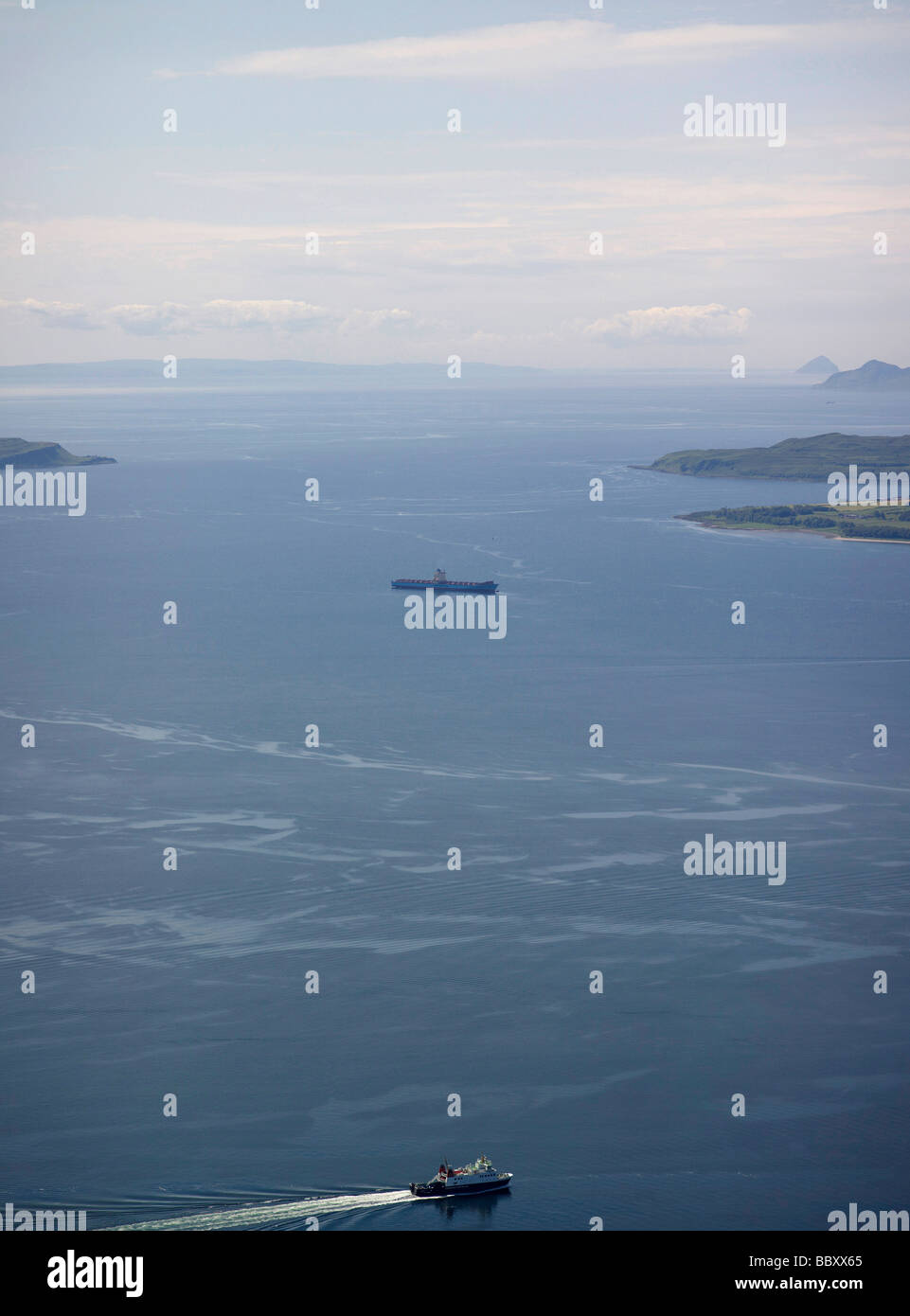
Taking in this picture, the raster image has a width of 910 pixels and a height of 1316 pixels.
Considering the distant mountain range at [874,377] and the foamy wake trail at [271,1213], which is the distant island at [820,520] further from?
the distant mountain range at [874,377]

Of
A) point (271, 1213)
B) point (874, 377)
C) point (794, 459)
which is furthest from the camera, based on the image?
point (874, 377)

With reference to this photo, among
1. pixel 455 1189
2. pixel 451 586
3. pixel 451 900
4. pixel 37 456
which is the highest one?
pixel 37 456

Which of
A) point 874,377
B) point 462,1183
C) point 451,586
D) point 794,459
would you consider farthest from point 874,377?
point 462,1183

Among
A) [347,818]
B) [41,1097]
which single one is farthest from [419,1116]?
[347,818]

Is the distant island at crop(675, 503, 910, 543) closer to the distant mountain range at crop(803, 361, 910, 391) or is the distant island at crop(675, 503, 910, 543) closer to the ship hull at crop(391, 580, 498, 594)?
the ship hull at crop(391, 580, 498, 594)

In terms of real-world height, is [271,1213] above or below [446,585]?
below

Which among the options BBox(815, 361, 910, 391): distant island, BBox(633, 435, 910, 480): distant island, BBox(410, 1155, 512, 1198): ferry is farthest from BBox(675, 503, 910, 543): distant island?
BBox(815, 361, 910, 391): distant island

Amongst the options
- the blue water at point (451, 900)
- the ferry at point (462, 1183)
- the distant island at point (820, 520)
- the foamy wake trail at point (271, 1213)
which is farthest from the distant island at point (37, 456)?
the ferry at point (462, 1183)

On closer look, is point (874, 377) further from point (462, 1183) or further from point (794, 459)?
point (462, 1183)
